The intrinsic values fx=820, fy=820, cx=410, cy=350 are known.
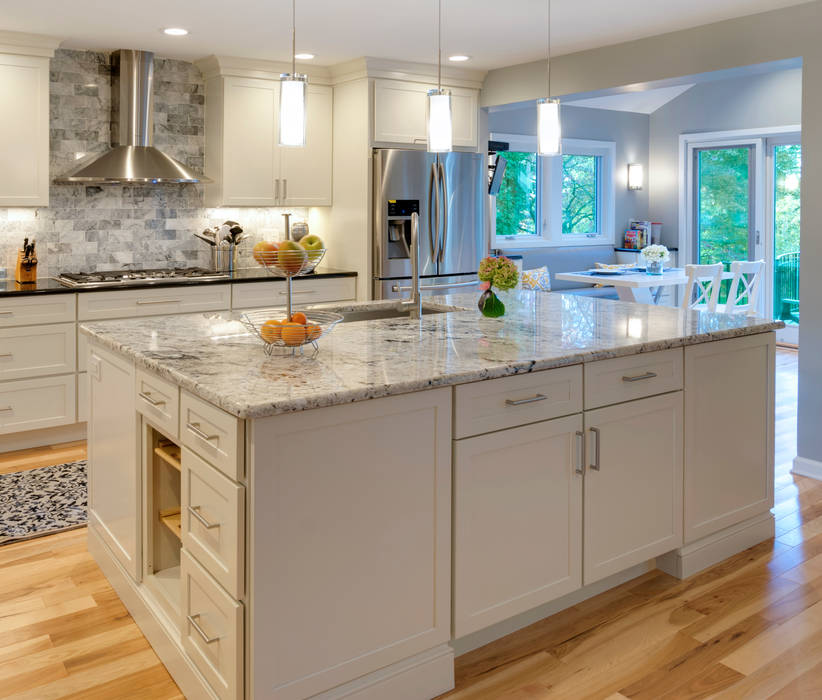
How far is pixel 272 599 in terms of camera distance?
6.30 feet

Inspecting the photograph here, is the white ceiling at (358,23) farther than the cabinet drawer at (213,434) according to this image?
Yes

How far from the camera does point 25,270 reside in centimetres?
477

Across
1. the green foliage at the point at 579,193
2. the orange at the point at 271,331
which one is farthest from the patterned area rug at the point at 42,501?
the green foliage at the point at 579,193

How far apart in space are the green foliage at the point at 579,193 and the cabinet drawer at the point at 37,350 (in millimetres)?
5092

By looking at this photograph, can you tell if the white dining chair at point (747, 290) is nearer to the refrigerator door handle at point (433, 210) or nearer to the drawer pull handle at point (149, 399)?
the refrigerator door handle at point (433, 210)

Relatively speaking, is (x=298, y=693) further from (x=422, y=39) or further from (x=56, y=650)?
(x=422, y=39)

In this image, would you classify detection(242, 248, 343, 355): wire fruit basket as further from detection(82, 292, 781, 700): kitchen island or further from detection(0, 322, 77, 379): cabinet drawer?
detection(0, 322, 77, 379): cabinet drawer

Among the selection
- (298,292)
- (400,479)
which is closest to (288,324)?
(400,479)

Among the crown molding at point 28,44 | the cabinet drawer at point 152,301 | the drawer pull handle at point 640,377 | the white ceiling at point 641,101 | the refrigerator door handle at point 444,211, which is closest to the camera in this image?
the drawer pull handle at point 640,377

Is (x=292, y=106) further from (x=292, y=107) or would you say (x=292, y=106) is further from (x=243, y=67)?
(x=243, y=67)

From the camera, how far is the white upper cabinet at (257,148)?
5.33 m

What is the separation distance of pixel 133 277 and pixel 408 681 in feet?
11.4

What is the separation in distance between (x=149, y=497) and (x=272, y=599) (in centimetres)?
82

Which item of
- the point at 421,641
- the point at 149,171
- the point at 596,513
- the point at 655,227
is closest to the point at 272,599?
the point at 421,641
